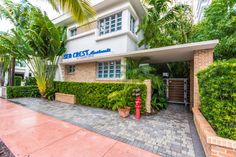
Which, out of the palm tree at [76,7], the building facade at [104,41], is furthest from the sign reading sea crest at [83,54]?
the palm tree at [76,7]

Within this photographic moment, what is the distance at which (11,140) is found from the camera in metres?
3.76

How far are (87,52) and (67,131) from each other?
7516 millimetres

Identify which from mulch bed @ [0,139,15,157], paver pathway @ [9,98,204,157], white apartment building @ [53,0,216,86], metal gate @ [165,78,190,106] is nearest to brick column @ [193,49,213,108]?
paver pathway @ [9,98,204,157]

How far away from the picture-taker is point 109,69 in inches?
378

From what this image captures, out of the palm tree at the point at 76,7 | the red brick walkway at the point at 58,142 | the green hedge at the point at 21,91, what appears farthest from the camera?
the green hedge at the point at 21,91

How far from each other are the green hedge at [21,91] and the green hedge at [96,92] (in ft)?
15.4

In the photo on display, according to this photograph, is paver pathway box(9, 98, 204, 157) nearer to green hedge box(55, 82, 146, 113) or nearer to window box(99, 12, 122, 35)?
green hedge box(55, 82, 146, 113)

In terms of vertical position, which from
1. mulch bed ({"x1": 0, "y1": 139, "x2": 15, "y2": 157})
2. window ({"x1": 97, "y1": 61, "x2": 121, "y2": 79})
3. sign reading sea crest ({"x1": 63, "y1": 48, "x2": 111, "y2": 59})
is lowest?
mulch bed ({"x1": 0, "y1": 139, "x2": 15, "y2": 157})

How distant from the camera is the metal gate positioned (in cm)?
1009

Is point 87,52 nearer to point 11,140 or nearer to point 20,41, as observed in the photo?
point 20,41

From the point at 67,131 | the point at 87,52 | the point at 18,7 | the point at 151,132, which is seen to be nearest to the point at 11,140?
the point at 67,131

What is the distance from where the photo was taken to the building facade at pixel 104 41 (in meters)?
8.84

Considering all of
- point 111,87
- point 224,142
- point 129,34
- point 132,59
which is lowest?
point 224,142

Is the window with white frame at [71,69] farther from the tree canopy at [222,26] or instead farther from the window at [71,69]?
the tree canopy at [222,26]
